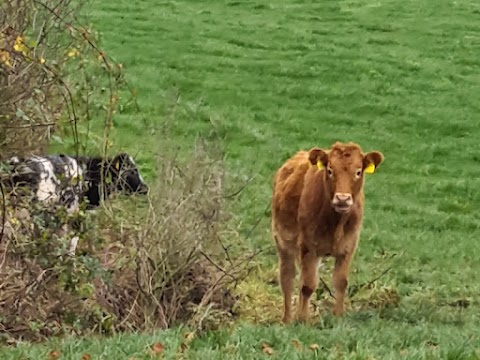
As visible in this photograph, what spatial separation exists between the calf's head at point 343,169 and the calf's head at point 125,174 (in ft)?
6.96

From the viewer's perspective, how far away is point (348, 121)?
19969mm

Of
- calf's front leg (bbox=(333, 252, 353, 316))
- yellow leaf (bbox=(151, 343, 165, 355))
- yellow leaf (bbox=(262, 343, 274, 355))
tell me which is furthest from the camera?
calf's front leg (bbox=(333, 252, 353, 316))

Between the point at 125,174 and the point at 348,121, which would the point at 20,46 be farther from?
the point at 348,121

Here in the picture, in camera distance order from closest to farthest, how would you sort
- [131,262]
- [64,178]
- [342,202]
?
[342,202], [64,178], [131,262]

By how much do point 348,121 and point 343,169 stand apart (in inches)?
438

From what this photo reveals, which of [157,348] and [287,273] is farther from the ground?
[157,348]

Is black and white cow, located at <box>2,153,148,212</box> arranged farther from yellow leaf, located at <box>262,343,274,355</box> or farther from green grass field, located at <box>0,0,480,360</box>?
yellow leaf, located at <box>262,343,274,355</box>

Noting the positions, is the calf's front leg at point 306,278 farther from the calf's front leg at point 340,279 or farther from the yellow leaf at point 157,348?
the yellow leaf at point 157,348

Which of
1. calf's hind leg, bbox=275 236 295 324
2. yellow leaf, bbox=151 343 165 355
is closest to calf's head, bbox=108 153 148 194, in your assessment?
calf's hind leg, bbox=275 236 295 324

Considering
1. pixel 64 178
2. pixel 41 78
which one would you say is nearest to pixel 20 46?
pixel 64 178

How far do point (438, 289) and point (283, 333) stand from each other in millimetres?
4415

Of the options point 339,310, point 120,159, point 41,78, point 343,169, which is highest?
point 41,78

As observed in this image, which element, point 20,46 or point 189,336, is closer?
point 189,336

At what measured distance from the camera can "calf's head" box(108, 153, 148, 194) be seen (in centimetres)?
1038
